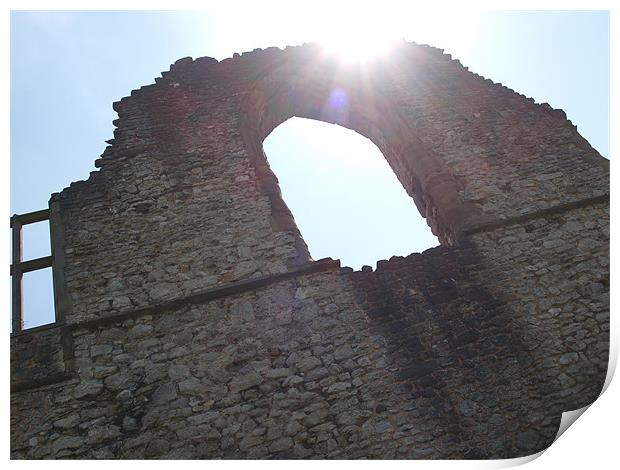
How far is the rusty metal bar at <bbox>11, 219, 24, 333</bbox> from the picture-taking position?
5785 mm

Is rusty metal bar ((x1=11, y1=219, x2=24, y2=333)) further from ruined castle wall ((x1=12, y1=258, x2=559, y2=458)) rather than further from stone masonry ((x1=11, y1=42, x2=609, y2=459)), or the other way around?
ruined castle wall ((x1=12, y1=258, x2=559, y2=458))

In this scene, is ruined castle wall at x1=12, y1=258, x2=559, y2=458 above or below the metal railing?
below

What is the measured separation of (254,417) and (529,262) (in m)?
2.97

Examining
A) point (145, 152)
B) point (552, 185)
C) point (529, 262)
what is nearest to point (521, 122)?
point (552, 185)

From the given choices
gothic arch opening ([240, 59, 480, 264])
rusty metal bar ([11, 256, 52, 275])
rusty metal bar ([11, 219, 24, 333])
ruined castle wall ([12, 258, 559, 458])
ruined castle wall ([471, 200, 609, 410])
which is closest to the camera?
ruined castle wall ([12, 258, 559, 458])

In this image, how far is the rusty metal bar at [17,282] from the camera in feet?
19.0

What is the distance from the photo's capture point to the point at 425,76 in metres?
8.84

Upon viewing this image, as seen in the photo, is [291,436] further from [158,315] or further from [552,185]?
[552,185]

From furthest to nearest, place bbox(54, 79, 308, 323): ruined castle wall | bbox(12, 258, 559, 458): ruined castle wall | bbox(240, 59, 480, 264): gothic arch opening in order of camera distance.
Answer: bbox(240, 59, 480, 264): gothic arch opening → bbox(54, 79, 308, 323): ruined castle wall → bbox(12, 258, 559, 458): ruined castle wall

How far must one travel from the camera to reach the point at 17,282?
20.0 feet

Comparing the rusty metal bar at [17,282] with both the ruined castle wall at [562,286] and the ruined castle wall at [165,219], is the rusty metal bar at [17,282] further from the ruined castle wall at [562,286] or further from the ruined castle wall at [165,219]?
the ruined castle wall at [562,286]

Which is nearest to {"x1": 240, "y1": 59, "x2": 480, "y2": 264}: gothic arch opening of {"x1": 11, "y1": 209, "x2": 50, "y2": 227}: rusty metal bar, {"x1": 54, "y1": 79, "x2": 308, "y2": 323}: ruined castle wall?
{"x1": 54, "y1": 79, "x2": 308, "y2": 323}: ruined castle wall

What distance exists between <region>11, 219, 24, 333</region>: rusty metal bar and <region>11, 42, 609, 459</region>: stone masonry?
29 centimetres

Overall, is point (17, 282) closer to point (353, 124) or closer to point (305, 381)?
point (305, 381)
